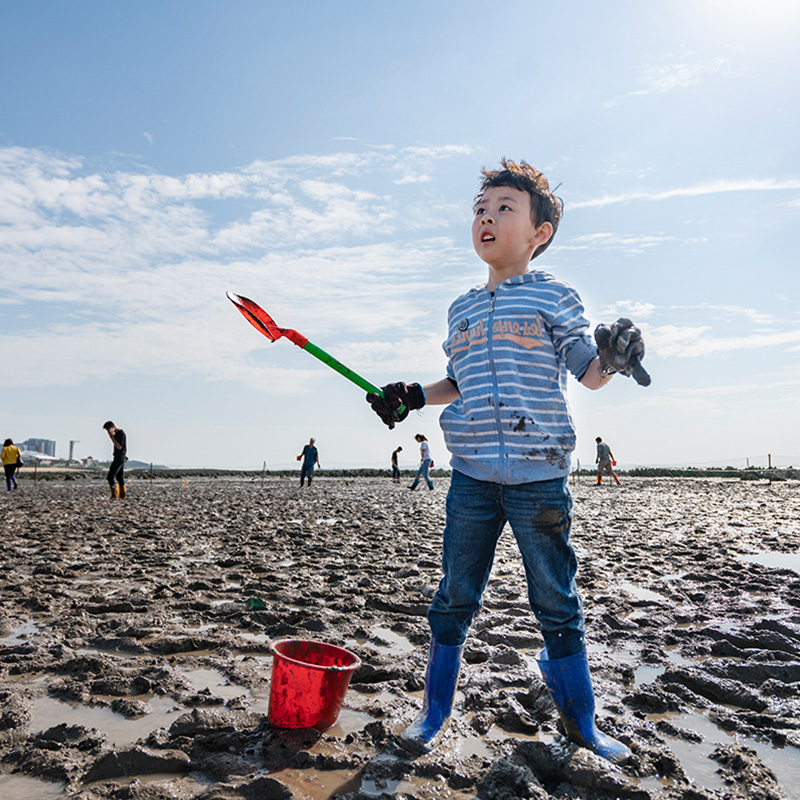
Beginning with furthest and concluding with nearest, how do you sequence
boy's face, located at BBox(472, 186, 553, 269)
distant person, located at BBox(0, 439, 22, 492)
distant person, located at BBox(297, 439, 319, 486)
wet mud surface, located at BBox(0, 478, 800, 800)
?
distant person, located at BBox(297, 439, 319, 486), distant person, located at BBox(0, 439, 22, 492), boy's face, located at BBox(472, 186, 553, 269), wet mud surface, located at BBox(0, 478, 800, 800)

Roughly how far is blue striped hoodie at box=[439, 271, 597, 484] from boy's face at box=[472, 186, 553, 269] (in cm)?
13

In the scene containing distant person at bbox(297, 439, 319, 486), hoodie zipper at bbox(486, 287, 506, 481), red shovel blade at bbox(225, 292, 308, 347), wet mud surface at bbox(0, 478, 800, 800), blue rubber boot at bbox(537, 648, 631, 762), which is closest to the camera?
wet mud surface at bbox(0, 478, 800, 800)

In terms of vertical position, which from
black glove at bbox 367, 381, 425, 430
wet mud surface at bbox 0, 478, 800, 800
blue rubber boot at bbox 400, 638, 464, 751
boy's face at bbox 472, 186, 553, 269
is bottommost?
wet mud surface at bbox 0, 478, 800, 800

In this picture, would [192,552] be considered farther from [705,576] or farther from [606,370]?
[606,370]

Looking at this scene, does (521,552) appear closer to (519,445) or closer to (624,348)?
(519,445)

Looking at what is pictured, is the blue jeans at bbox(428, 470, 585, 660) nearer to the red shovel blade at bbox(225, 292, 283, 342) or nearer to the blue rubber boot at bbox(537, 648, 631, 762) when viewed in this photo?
the blue rubber boot at bbox(537, 648, 631, 762)

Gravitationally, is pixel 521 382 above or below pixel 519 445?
above

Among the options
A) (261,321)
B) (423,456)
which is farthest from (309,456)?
(261,321)

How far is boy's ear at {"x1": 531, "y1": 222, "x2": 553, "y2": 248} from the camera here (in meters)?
2.59

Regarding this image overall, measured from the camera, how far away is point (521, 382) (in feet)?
7.48

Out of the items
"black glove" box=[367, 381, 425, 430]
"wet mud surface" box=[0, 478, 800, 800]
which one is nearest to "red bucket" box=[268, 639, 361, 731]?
"wet mud surface" box=[0, 478, 800, 800]

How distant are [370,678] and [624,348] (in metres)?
1.87

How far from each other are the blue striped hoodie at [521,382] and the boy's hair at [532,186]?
1.03ft

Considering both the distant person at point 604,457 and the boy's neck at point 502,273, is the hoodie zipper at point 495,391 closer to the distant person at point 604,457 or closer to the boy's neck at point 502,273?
the boy's neck at point 502,273
